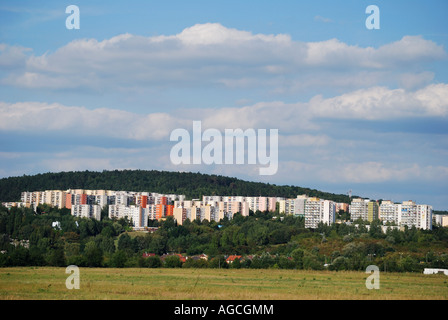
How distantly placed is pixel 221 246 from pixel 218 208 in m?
58.1

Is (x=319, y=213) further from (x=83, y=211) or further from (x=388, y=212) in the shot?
(x=83, y=211)

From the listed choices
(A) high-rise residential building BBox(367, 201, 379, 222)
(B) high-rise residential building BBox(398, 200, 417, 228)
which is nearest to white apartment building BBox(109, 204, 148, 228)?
(A) high-rise residential building BBox(367, 201, 379, 222)

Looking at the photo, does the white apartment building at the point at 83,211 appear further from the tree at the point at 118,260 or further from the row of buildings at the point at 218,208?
the tree at the point at 118,260

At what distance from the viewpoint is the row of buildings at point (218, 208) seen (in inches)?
5108

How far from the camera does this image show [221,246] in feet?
294

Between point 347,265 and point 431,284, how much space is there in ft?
49.6

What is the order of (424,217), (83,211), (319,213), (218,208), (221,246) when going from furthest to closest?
(218,208)
(83,211)
(319,213)
(424,217)
(221,246)

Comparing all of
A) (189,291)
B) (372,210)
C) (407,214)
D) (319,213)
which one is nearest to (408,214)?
(407,214)

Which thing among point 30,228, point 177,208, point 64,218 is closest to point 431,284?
point 30,228

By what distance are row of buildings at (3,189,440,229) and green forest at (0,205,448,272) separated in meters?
6.49

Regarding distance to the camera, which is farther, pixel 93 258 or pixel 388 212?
pixel 388 212

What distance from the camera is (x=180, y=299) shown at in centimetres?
2584

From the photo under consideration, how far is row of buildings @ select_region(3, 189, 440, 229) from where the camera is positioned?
426 feet

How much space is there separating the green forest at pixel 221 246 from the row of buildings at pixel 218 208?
6486 mm
